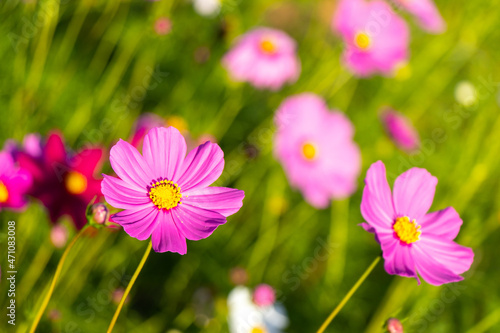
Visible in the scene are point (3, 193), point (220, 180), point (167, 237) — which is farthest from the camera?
point (220, 180)

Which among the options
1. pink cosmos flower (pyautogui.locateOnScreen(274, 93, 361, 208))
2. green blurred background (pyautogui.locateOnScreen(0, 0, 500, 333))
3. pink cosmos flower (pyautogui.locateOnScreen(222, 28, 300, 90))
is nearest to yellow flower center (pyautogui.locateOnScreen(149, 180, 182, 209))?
green blurred background (pyautogui.locateOnScreen(0, 0, 500, 333))

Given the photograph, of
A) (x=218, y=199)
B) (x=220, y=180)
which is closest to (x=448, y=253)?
(x=218, y=199)

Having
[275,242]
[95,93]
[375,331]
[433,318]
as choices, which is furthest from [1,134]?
[433,318]

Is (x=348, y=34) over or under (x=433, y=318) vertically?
over

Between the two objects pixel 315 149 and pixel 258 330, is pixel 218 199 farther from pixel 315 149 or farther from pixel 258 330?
pixel 315 149

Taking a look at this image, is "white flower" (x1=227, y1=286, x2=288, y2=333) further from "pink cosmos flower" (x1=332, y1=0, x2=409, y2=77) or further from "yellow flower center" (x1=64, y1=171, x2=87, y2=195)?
"pink cosmos flower" (x1=332, y1=0, x2=409, y2=77)


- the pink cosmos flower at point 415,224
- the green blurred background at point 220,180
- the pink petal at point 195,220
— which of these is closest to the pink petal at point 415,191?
the pink cosmos flower at point 415,224

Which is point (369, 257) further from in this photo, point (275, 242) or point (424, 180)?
point (424, 180)
